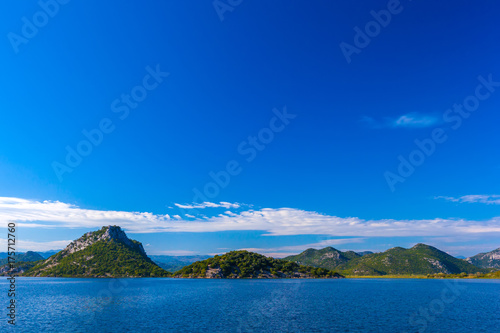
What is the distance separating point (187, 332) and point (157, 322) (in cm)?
1678

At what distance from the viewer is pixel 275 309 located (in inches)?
4114

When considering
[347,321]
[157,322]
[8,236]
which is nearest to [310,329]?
[347,321]

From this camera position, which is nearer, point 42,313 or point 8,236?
point 8,236

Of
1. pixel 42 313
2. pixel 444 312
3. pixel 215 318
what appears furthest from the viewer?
pixel 444 312

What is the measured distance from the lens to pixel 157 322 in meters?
80.0

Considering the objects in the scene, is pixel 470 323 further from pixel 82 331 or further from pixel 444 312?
pixel 82 331

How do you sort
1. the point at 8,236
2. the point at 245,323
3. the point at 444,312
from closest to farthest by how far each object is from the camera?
the point at 8,236 → the point at 245,323 → the point at 444,312

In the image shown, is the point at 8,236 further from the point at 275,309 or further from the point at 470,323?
the point at 470,323

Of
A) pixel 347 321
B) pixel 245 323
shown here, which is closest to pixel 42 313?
pixel 245 323

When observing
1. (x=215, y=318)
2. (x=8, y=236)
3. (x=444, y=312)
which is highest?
(x=8, y=236)

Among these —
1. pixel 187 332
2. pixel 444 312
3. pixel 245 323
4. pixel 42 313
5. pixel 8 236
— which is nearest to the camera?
pixel 8 236

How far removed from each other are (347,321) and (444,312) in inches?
1778

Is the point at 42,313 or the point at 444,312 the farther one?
the point at 444,312

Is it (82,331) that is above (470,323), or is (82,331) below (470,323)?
above
